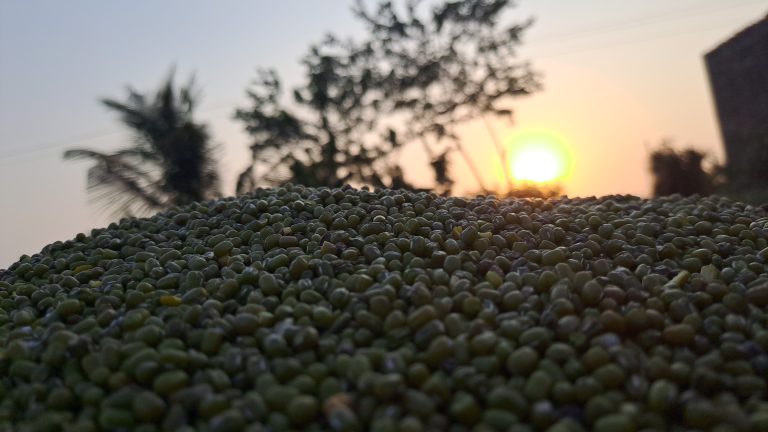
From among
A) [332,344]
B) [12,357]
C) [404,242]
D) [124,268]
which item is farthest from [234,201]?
[332,344]

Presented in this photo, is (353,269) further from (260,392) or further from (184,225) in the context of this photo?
(184,225)

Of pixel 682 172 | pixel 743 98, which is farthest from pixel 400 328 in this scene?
pixel 682 172

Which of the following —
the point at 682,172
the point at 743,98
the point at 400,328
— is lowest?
the point at 400,328

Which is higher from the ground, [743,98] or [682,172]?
[743,98]

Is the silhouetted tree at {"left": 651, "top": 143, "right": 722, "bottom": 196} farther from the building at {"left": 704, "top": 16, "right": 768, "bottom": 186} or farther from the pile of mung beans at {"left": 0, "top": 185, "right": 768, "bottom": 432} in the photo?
the pile of mung beans at {"left": 0, "top": 185, "right": 768, "bottom": 432}

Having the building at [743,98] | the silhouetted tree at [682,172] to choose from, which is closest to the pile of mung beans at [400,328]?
the building at [743,98]

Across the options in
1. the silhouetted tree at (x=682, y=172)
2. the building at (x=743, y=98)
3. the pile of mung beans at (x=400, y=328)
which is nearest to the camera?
the pile of mung beans at (x=400, y=328)

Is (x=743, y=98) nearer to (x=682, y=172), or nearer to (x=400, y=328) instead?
(x=682, y=172)

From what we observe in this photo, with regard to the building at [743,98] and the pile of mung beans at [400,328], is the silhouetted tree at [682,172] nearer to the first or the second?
the building at [743,98]
